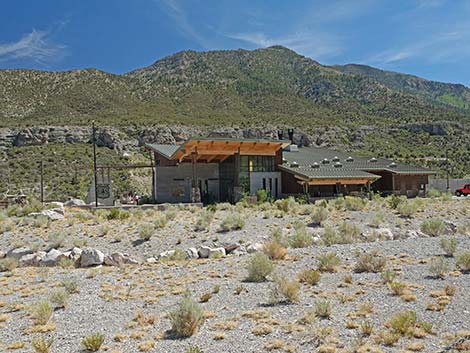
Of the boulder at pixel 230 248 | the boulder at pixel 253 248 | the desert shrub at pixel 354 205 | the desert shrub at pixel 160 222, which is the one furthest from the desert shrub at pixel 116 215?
the desert shrub at pixel 354 205

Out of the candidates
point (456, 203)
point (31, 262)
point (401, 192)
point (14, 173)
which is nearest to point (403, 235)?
point (456, 203)

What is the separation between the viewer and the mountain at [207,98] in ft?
254

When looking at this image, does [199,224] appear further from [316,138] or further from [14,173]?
[316,138]

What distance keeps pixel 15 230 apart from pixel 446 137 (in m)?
73.7

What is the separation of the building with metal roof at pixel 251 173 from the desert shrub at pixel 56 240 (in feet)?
44.8

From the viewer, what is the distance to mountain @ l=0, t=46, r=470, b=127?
254 ft

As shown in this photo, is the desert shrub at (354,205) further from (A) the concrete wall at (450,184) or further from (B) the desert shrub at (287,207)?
(A) the concrete wall at (450,184)

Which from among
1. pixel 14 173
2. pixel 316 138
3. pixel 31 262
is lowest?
pixel 31 262

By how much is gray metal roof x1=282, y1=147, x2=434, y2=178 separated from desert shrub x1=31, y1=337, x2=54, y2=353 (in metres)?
28.7

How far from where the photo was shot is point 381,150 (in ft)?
235

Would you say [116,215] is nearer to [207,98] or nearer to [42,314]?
[42,314]

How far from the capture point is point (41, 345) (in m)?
7.31

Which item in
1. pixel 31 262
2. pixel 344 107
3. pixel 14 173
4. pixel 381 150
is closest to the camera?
pixel 31 262

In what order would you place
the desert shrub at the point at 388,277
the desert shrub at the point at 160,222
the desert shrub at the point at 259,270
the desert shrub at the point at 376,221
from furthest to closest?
the desert shrub at the point at 376,221
the desert shrub at the point at 160,222
the desert shrub at the point at 259,270
the desert shrub at the point at 388,277
